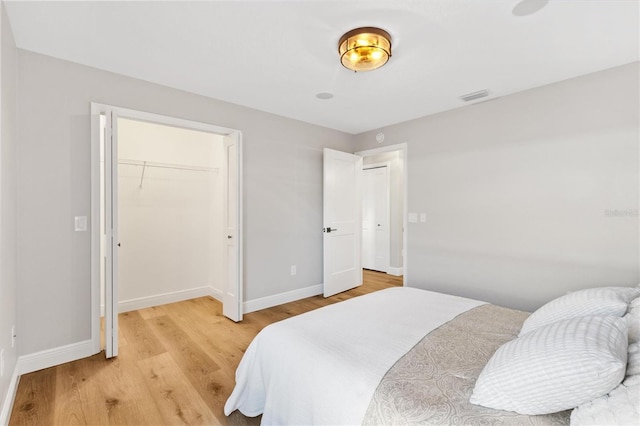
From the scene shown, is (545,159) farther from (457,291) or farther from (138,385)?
(138,385)

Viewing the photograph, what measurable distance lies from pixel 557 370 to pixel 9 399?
9.62ft

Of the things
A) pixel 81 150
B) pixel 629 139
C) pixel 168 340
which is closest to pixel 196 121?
pixel 81 150

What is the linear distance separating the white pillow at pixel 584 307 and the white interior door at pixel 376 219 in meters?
4.28

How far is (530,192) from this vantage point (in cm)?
305

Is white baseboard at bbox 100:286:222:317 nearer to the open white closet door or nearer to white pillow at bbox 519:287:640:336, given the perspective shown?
the open white closet door

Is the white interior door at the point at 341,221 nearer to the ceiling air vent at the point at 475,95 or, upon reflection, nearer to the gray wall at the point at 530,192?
the gray wall at the point at 530,192

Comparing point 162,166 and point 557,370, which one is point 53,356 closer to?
point 162,166

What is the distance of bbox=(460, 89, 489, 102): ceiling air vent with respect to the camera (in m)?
3.09

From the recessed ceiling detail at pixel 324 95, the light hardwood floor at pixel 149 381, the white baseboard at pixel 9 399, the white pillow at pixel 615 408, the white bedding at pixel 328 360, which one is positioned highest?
the recessed ceiling detail at pixel 324 95

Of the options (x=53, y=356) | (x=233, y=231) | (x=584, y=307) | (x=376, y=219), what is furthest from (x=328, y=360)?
(x=376, y=219)

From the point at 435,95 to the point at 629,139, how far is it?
1.67 metres

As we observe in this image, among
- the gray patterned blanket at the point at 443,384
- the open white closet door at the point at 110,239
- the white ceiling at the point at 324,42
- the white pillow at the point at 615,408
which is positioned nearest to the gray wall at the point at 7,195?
the white ceiling at the point at 324,42

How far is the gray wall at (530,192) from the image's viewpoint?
102 inches

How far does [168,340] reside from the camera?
2855 mm
